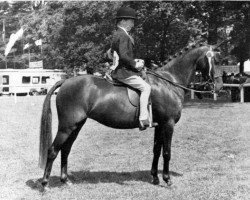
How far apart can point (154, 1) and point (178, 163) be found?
17.7 meters

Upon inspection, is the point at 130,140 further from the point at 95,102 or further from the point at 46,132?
the point at 95,102

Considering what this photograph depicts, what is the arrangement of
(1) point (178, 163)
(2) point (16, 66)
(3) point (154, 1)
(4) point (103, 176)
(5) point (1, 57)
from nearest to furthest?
1. (4) point (103, 176)
2. (1) point (178, 163)
3. (3) point (154, 1)
4. (5) point (1, 57)
5. (2) point (16, 66)

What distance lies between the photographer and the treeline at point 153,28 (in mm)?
27219

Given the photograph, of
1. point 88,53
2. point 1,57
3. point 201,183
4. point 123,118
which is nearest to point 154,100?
point 123,118

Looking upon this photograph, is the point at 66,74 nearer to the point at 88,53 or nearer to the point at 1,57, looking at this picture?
the point at 88,53

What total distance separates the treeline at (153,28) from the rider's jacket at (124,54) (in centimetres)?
786

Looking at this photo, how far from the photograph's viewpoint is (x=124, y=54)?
7.50 meters

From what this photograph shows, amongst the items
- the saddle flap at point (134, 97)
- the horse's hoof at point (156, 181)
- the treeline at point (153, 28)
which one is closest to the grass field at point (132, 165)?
the horse's hoof at point (156, 181)

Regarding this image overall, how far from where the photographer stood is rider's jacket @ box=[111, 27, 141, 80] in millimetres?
7512

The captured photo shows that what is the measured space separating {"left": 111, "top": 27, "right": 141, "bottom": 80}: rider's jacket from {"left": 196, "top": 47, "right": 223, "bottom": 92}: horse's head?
137 centimetres

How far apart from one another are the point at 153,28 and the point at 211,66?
21.6 metres

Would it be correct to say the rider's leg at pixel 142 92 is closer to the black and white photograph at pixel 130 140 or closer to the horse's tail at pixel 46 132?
the black and white photograph at pixel 130 140

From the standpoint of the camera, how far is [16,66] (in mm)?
79438

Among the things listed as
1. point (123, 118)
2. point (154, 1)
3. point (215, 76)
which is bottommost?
point (123, 118)
